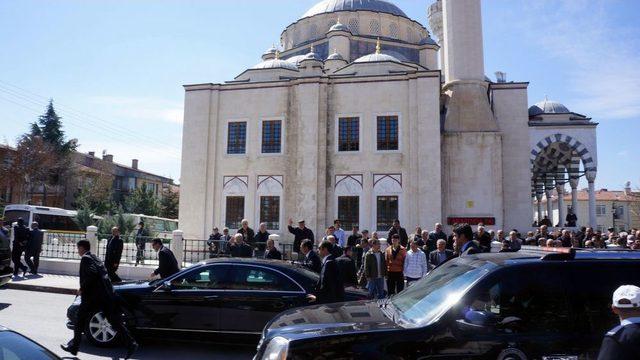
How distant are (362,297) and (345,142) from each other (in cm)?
1775

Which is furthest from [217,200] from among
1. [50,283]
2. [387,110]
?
[50,283]

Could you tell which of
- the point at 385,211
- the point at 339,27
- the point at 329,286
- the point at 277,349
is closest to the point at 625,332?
the point at 277,349

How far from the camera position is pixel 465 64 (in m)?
25.7

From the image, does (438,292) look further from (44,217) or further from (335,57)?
(44,217)

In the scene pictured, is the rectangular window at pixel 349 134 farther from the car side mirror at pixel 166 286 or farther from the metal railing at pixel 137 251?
the car side mirror at pixel 166 286

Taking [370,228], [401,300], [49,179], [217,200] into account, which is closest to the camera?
[401,300]

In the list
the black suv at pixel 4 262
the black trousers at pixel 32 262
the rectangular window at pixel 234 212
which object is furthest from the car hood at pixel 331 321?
the rectangular window at pixel 234 212

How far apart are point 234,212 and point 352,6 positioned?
72.0 ft

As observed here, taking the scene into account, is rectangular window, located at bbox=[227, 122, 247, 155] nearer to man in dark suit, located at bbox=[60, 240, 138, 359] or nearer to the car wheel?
the car wheel

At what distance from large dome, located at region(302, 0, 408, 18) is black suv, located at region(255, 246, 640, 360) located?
36.6 metres

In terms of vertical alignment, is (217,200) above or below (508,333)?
above

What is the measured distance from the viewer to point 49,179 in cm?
4803

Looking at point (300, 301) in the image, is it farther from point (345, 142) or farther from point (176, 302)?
point (345, 142)

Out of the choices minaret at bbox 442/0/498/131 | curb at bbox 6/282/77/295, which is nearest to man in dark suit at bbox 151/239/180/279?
curb at bbox 6/282/77/295
